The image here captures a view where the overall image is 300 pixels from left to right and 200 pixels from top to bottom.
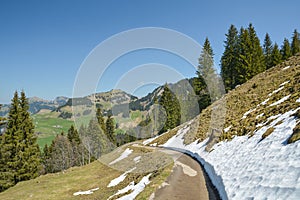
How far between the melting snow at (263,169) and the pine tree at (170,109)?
5116 cm

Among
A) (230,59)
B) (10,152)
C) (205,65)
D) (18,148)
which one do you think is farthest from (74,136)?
(230,59)

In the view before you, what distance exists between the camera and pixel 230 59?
55.8m

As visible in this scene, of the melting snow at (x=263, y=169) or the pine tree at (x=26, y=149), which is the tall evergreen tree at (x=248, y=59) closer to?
the melting snow at (x=263, y=169)

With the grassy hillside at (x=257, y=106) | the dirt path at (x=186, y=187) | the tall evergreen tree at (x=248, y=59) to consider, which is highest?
the tall evergreen tree at (x=248, y=59)

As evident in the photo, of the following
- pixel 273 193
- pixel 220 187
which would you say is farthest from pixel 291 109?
pixel 273 193

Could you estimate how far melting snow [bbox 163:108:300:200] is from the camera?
7.32m

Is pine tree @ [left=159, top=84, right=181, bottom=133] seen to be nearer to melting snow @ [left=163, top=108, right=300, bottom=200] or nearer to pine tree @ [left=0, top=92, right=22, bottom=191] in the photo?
pine tree @ [left=0, top=92, right=22, bottom=191]

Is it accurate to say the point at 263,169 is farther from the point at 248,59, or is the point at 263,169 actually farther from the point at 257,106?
the point at 248,59

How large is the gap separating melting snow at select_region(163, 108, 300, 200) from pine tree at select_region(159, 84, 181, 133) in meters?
51.2

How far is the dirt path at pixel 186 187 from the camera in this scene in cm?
1113

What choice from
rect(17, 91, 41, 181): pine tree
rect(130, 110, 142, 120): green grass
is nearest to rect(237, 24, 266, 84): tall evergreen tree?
rect(130, 110, 142, 120): green grass

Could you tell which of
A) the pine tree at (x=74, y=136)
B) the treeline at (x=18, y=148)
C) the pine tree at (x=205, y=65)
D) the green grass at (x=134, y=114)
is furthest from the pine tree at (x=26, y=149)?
the pine tree at (x=205, y=65)

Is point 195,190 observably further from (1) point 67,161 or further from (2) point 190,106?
(1) point 67,161

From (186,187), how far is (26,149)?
35.6m
